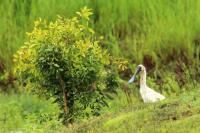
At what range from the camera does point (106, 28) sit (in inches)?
418

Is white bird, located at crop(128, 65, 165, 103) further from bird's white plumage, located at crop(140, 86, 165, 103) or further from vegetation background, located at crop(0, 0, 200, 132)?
vegetation background, located at crop(0, 0, 200, 132)

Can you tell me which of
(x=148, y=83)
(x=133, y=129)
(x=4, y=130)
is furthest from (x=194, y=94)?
(x=148, y=83)

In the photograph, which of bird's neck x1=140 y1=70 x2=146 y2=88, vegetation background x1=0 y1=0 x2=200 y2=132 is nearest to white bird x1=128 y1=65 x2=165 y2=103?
bird's neck x1=140 y1=70 x2=146 y2=88

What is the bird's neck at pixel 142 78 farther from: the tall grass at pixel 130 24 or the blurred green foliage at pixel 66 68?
the tall grass at pixel 130 24

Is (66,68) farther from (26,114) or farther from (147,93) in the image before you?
(26,114)

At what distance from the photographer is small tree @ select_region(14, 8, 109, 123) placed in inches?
305

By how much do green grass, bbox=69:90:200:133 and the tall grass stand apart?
431 centimetres

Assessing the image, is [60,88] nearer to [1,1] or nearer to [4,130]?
[4,130]

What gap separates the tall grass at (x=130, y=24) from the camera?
10219 mm

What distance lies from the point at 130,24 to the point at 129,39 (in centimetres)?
24

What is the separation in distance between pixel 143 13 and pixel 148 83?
1176 mm

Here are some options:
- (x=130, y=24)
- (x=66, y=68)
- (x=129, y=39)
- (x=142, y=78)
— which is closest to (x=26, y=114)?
(x=142, y=78)

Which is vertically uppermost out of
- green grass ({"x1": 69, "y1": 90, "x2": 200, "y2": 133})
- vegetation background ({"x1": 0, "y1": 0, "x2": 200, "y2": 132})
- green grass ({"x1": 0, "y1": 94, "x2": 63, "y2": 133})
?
vegetation background ({"x1": 0, "y1": 0, "x2": 200, "y2": 132})

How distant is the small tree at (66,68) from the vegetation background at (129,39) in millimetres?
703
